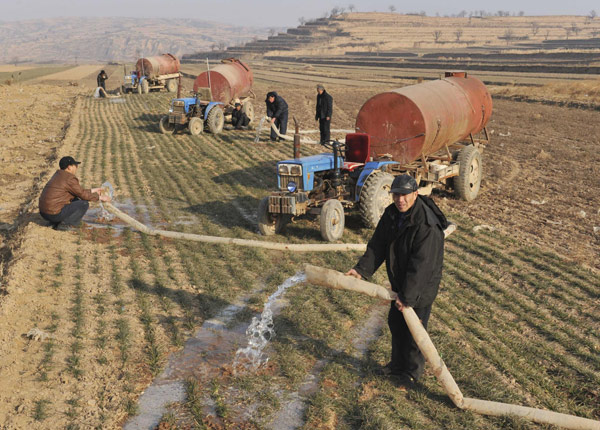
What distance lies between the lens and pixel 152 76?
36.2m

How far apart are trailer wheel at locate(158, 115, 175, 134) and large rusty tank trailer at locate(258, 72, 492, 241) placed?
12238mm

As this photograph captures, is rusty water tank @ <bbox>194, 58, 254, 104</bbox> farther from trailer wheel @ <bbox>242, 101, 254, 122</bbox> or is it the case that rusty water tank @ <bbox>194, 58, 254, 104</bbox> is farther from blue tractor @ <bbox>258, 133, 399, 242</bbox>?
blue tractor @ <bbox>258, 133, 399, 242</bbox>

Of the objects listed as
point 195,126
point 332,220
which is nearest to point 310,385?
point 332,220

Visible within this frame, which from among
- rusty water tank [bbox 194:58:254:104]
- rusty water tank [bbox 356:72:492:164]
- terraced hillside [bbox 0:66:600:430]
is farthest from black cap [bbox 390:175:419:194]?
rusty water tank [bbox 194:58:254:104]

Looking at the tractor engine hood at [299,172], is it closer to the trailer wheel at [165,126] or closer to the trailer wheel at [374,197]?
the trailer wheel at [374,197]

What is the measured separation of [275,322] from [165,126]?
16.8 meters

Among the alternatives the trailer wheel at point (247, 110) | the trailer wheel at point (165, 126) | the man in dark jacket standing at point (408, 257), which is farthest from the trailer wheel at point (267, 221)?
the trailer wheel at point (247, 110)

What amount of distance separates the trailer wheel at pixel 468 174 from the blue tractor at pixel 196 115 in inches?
443

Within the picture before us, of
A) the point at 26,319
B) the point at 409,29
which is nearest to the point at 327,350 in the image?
the point at 26,319

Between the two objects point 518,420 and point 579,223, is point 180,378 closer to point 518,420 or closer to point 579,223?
point 518,420

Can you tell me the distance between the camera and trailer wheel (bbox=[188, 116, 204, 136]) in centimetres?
2117

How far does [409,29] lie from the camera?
175250 millimetres

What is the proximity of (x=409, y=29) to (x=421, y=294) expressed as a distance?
184 m

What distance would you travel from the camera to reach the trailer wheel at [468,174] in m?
12.6
